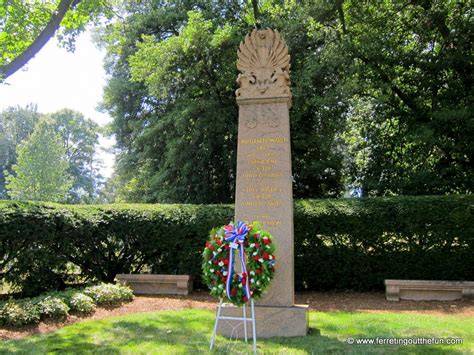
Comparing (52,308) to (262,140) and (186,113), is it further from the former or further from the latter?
(186,113)

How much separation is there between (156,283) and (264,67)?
610 cm

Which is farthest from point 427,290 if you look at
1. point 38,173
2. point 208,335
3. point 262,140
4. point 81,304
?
point 38,173

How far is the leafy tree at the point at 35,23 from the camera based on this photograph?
9.73 metres

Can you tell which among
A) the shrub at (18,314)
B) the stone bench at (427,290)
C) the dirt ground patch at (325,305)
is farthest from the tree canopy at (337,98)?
the shrub at (18,314)

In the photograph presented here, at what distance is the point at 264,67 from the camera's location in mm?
7691

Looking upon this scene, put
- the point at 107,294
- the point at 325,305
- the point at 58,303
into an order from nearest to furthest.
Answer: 1. the point at 58,303
2. the point at 107,294
3. the point at 325,305

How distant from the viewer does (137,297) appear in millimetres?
10070

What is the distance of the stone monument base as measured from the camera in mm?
6527

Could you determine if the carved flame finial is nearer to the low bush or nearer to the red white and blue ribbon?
the red white and blue ribbon

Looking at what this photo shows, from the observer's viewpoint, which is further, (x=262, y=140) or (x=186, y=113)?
(x=186, y=113)

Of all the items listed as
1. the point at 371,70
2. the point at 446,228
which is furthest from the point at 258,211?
the point at 371,70

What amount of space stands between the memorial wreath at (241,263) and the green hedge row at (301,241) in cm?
492

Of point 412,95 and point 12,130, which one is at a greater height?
point 12,130

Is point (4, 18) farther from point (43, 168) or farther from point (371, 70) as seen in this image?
point (43, 168)
